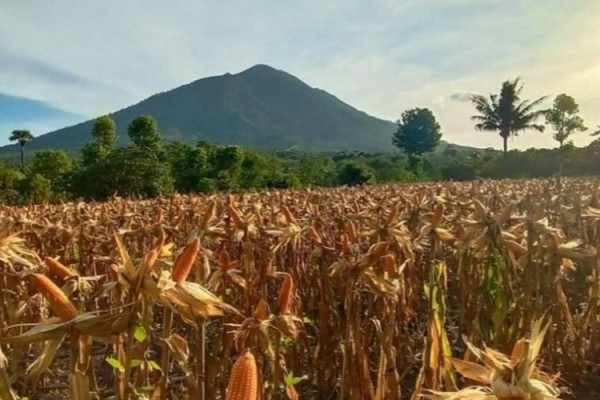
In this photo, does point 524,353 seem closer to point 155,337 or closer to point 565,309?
point 565,309

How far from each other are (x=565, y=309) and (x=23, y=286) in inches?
162

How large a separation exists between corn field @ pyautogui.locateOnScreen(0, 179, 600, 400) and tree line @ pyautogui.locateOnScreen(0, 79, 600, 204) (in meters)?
24.6

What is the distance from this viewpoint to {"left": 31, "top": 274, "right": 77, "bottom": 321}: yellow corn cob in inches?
58.5

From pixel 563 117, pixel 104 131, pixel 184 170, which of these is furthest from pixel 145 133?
pixel 563 117

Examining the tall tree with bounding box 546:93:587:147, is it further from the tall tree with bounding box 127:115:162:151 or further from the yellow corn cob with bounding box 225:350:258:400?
the yellow corn cob with bounding box 225:350:258:400

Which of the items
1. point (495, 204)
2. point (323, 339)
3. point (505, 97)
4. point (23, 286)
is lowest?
point (323, 339)

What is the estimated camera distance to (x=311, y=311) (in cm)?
543

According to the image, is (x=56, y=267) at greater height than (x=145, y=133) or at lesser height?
lesser

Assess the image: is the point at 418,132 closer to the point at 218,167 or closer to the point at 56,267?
the point at 218,167

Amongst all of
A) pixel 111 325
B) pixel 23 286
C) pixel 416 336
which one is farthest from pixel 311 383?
pixel 111 325

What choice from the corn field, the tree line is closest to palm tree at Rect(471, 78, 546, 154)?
the tree line

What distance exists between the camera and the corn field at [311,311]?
1557 mm

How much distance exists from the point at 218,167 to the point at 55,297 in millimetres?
45224

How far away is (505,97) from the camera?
2867 inches
